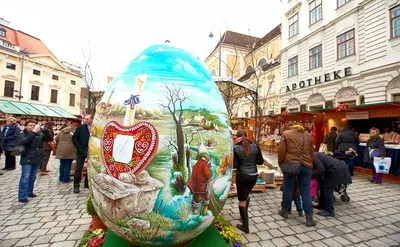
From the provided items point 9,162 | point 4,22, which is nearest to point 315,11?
point 9,162

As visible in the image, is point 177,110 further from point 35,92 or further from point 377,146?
point 35,92

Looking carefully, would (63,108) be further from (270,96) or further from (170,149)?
(170,149)

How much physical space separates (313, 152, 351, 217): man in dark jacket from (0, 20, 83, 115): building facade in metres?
33.9

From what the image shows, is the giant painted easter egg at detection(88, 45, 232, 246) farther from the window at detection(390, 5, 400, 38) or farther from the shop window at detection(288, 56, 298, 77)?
the shop window at detection(288, 56, 298, 77)

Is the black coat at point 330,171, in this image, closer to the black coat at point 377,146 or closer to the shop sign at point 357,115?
the black coat at point 377,146

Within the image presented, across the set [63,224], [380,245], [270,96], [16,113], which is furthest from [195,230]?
[270,96]

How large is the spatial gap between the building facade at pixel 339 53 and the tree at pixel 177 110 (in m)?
16.8

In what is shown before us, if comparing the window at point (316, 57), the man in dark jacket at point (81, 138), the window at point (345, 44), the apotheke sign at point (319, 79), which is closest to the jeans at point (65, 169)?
the man in dark jacket at point (81, 138)

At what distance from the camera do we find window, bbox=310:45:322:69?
18.1 metres

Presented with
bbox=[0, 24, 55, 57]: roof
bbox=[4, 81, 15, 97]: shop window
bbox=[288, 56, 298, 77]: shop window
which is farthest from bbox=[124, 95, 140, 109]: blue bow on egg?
bbox=[0, 24, 55, 57]: roof

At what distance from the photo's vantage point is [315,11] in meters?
18.8

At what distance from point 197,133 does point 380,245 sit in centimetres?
361

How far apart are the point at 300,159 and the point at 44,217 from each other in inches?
199

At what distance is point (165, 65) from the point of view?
198cm
